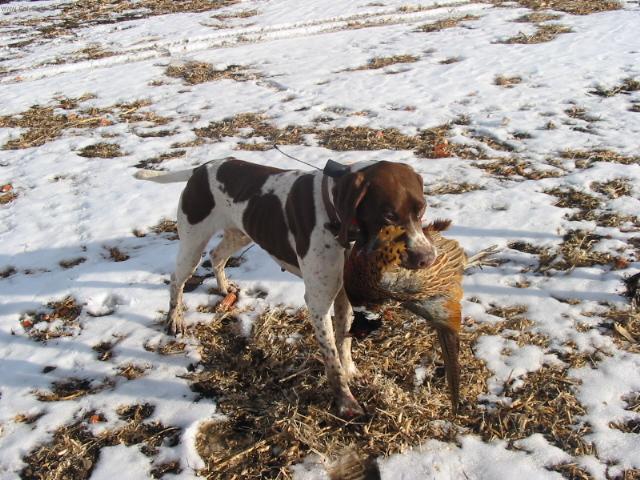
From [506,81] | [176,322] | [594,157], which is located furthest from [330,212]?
[506,81]

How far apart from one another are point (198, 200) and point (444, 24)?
9738 millimetres

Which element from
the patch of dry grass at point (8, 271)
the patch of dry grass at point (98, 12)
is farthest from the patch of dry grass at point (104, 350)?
the patch of dry grass at point (98, 12)

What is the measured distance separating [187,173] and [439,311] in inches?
83.7

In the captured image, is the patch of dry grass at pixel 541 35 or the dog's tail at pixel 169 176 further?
the patch of dry grass at pixel 541 35

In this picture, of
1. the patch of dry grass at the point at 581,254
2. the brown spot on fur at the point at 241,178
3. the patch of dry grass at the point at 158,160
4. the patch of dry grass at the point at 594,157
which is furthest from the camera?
the patch of dry grass at the point at 158,160

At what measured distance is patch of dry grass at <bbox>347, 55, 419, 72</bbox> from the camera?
9138mm

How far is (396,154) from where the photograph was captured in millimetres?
6074

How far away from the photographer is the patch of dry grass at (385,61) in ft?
30.0

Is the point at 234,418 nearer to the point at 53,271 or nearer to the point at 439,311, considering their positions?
the point at 439,311

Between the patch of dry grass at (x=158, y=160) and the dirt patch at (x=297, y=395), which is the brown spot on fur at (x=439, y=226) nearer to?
the dirt patch at (x=297, y=395)

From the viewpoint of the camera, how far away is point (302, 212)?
2842 mm

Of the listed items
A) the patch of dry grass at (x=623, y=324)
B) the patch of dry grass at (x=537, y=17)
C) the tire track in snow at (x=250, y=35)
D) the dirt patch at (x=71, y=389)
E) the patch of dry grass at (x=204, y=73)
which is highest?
the tire track in snow at (x=250, y=35)

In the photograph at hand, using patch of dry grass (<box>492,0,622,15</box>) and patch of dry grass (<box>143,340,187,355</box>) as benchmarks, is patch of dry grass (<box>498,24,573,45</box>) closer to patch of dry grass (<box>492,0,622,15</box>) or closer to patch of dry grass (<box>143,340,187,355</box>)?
patch of dry grass (<box>492,0,622,15</box>)

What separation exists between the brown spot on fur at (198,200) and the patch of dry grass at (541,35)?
27.3ft
